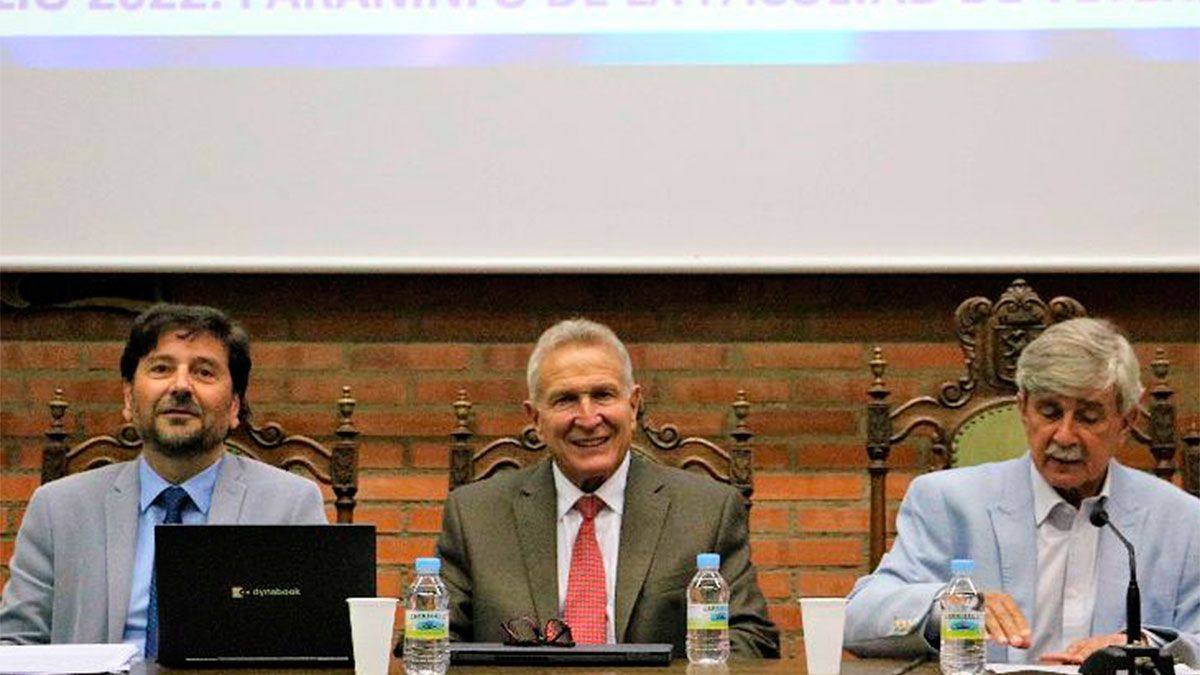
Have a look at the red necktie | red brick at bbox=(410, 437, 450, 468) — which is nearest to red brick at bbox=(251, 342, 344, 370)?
red brick at bbox=(410, 437, 450, 468)

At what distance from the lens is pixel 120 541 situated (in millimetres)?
3328

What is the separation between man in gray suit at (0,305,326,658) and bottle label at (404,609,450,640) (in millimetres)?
776

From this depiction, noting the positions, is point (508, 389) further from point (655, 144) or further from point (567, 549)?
point (567, 549)

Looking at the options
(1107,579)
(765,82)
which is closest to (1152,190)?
(765,82)

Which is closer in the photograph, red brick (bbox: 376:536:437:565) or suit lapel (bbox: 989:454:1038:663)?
suit lapel (bbox: 989:454:1038:663)

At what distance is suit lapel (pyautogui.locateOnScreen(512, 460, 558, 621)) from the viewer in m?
3.25

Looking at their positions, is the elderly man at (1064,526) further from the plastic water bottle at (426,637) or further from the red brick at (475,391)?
the red brick at (475,391)

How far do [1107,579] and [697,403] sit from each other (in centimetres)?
138

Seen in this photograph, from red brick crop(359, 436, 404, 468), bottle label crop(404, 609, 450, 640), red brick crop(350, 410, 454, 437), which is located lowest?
bottle label crop(404, 609, 450, 640)

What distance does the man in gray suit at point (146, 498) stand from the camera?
10.8ft

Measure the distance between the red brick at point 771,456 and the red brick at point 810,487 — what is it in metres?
0.03

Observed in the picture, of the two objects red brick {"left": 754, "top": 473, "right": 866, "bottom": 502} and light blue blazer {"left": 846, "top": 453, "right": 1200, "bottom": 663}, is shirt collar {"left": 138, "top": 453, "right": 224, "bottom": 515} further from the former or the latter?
red brick {"left": 754, "top": 473, "right": 866, "bottom": 502}

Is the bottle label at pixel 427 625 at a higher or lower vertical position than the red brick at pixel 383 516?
lower

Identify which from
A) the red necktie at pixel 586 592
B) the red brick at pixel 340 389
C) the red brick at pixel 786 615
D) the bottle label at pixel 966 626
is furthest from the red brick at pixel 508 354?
the bottle label at pixel 966 626
